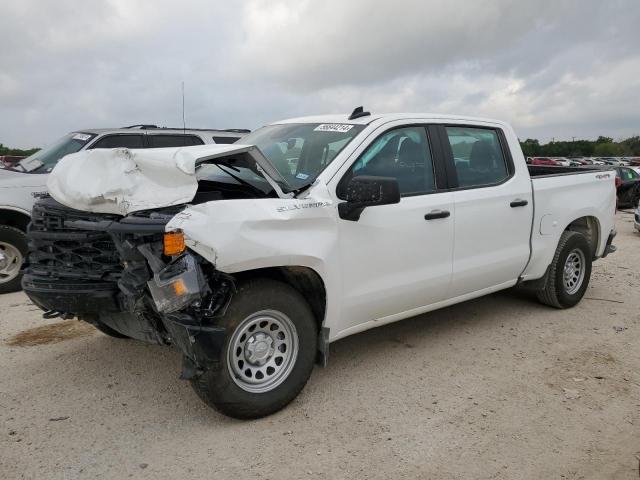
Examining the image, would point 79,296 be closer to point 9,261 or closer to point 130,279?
point 130,279

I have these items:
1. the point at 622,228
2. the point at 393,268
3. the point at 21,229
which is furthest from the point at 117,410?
the point at 622,228

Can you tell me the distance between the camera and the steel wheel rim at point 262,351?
10.8 feet

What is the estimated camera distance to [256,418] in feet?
11.2

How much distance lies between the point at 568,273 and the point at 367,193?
11.1 feet

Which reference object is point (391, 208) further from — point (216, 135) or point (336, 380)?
point (216, 135)

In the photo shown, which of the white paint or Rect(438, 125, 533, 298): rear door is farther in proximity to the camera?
Rect(438, 125, 533, 298): rear door

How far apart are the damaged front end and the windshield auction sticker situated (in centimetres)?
147

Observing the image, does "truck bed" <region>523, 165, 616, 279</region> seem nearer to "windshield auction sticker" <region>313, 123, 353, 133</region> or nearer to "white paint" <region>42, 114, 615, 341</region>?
"white paint" <region>42, 114, 615, 341</region>

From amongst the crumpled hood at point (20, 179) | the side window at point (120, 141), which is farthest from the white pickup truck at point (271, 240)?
the side window at point (120, 141)

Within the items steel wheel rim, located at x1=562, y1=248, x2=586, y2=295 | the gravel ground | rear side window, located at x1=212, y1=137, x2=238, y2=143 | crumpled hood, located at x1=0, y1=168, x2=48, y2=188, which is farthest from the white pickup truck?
rear side window, located at x1=212, y1=137, x2=238, y2=143

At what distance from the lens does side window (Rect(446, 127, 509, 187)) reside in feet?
14.9

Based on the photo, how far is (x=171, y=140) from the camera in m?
7.95

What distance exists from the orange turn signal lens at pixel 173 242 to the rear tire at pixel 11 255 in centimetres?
451

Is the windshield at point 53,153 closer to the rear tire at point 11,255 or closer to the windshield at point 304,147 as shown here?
the rear tire at point 11,255
